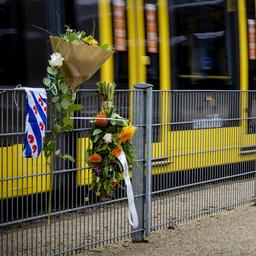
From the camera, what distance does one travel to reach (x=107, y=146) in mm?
5316

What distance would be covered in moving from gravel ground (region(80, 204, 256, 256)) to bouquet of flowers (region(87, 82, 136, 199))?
0.89 metres

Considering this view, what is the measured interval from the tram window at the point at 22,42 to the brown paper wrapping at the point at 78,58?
6.98 feet

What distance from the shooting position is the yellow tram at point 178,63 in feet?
21.5

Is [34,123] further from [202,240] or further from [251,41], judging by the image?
[251,41]

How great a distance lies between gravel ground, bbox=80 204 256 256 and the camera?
6.06 metres

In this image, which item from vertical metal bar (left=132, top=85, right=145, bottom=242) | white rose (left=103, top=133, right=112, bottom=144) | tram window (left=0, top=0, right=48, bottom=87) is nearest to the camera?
white rose (left=103, top=133, right=112, bottom=144)

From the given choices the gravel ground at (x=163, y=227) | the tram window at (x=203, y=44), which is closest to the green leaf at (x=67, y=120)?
the gravel ground at (x=163, y=227)

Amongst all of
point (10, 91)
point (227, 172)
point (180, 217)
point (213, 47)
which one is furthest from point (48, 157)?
point (213, 47)

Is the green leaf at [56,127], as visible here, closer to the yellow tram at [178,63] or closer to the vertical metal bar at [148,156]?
the yellow tram at [178,63]

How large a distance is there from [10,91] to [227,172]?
150 inches

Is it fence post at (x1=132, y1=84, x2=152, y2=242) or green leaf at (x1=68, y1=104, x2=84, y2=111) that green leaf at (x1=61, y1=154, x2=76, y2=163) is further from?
fence post at (x1=132, y1=84, x2=152, y2=242)

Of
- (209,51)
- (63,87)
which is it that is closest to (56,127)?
(63,87)

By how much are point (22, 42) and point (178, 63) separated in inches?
117

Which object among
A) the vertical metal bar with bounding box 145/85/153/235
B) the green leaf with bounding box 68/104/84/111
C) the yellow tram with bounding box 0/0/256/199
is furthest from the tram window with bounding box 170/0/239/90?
the green leaf with bounding box 68/104/84/111
